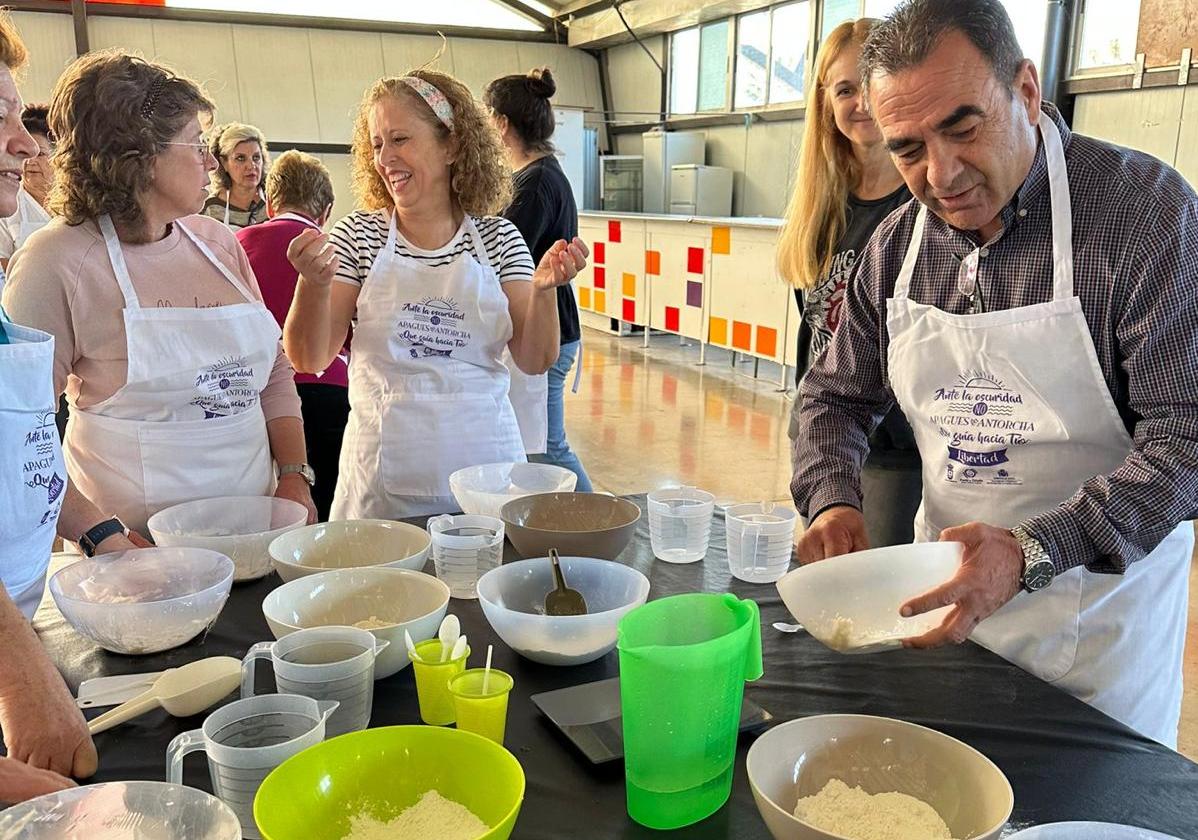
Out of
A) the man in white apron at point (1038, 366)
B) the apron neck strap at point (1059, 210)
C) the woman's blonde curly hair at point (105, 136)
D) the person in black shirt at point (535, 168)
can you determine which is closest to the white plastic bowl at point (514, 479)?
the man in white apron at point (1038, 366)

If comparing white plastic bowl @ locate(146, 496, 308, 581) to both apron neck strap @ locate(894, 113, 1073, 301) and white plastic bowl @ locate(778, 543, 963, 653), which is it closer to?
white plastic bowl @ locate(778, 543, 963, 653)

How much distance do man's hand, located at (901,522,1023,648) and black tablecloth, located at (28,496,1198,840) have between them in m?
0.10

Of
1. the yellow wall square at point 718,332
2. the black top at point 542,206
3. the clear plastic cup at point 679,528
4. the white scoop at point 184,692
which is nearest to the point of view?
the white scoop at point 184,692

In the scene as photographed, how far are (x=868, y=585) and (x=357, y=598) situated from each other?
2.36 feet

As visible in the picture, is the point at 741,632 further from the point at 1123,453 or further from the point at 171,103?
the point at 171,103

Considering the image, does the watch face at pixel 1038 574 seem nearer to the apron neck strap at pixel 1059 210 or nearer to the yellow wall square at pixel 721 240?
the apron neck strap at pixel 1059 210

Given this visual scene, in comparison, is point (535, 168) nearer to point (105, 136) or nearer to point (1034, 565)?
point (105, 136)

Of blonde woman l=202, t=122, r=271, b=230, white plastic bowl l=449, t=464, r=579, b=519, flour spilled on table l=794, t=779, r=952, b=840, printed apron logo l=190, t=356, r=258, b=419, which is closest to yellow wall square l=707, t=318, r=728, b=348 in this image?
blonde woman l=202, t=122, r=271, b=230

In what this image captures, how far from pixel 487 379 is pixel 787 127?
6982 millimetres

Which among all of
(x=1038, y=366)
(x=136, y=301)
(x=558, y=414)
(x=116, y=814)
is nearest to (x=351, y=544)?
(x=136, y=301)

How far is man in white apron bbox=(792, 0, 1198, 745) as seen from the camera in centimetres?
122

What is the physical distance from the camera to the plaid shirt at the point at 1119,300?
1.22 metres

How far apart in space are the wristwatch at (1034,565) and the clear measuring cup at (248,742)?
0.87m

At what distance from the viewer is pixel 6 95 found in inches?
55.0
